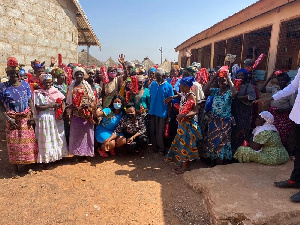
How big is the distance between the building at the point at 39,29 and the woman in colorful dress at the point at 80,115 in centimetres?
387

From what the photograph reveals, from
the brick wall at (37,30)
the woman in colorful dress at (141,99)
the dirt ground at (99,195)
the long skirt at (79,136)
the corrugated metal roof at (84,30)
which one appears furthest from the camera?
the corrugated metal roof at (84,30)

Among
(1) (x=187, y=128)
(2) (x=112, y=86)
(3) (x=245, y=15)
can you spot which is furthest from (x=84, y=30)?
(1) (x=187, y=128)

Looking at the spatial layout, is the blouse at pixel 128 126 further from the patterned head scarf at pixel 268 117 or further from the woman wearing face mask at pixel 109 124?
the patterned head scarf at pixel 268 117

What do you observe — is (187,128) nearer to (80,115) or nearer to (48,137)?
(80,115)

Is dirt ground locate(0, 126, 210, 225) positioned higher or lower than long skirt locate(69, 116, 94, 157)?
lower

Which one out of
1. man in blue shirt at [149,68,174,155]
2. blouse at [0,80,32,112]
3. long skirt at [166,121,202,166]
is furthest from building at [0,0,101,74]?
long skirt at [166,121,202,166]

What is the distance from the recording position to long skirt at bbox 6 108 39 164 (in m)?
3.92

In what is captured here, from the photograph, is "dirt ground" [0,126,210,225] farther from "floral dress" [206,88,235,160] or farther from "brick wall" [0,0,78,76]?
"brick wall" [0,0,78,76]

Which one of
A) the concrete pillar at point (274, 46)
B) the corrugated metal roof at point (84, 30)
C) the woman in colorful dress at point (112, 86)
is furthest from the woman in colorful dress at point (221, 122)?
the corrugated metal roof at point (84, 30)

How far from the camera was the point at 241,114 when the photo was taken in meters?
4.31

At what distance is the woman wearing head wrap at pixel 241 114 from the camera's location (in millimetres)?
4171

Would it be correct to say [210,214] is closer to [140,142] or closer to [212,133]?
[212,133]

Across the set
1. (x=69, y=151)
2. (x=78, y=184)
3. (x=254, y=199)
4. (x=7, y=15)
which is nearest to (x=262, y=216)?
(x=254, y=199)

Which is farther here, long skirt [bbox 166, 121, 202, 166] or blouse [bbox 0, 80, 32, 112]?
long skirt [bbox 166, 121, 202, 166]
